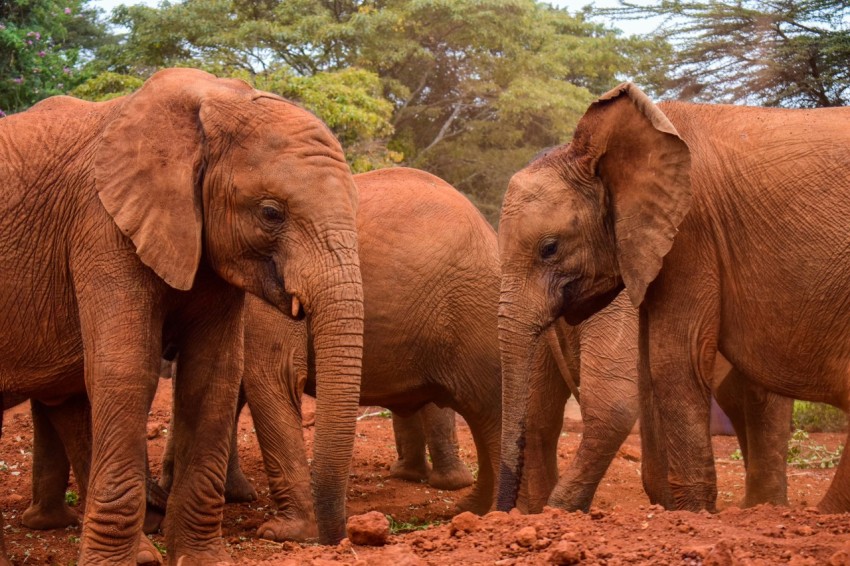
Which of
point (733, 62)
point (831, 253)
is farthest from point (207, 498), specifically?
point (733, 62)

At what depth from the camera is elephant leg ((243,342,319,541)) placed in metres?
7.54

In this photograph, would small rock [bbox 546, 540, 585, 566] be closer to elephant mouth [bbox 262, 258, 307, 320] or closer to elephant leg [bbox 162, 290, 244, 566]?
elephant mouth [bbox 262, 258, 307, 320]

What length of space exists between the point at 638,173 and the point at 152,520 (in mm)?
3841

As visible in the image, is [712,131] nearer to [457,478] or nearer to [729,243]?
[729,243]

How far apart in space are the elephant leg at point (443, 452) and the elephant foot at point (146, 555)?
12.1ft

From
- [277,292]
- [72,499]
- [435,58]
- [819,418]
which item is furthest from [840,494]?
[435,58]

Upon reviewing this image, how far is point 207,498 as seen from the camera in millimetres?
6164

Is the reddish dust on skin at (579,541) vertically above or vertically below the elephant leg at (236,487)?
below

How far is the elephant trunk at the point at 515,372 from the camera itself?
6.18 m

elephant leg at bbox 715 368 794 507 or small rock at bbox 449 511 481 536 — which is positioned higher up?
elephant leg at bbox 715 368 794 507

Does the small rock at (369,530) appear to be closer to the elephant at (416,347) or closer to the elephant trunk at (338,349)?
the elephant trunk at (338,349)

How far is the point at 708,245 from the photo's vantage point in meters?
5.96

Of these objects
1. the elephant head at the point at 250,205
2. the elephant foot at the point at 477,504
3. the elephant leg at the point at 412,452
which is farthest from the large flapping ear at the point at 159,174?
the elephant leg at the point at 412,452

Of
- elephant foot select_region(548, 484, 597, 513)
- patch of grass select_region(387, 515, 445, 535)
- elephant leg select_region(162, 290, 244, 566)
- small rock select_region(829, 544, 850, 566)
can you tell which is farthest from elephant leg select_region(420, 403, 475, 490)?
small rock select_region(829, 544, 850, 566)
